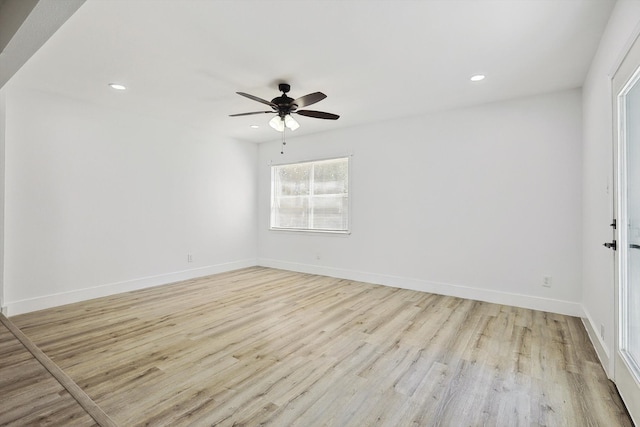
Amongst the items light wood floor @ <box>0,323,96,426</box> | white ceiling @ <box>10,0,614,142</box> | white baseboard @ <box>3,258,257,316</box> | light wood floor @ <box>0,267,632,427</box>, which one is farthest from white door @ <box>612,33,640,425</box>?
white baseboard @ <box>3,258,257,316</box>

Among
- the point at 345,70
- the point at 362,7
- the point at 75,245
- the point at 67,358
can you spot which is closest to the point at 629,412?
the point at 362,7

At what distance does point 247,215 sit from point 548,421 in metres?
5.52

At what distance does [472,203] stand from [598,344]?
203 centimetres

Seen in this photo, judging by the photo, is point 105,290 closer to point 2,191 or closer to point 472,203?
point 2,191

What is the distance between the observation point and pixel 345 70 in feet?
10.1

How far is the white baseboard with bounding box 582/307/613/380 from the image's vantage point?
2.20m

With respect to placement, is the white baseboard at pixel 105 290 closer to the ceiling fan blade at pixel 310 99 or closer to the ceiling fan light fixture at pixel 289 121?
the ceiling fan light fixture at pixel 289 121

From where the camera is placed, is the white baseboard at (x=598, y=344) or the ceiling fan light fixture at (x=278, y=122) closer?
the white baseboard at (x=598, y=344)

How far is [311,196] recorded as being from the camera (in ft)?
19.2

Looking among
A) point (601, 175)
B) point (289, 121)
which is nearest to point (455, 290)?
point (601, 175)

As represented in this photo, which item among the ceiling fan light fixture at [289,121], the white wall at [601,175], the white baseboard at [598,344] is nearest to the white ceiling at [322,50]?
the white wall at [601,175]

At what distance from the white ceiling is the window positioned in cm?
165

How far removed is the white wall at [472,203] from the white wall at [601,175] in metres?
0.26

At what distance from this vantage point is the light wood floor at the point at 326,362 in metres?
1.81
